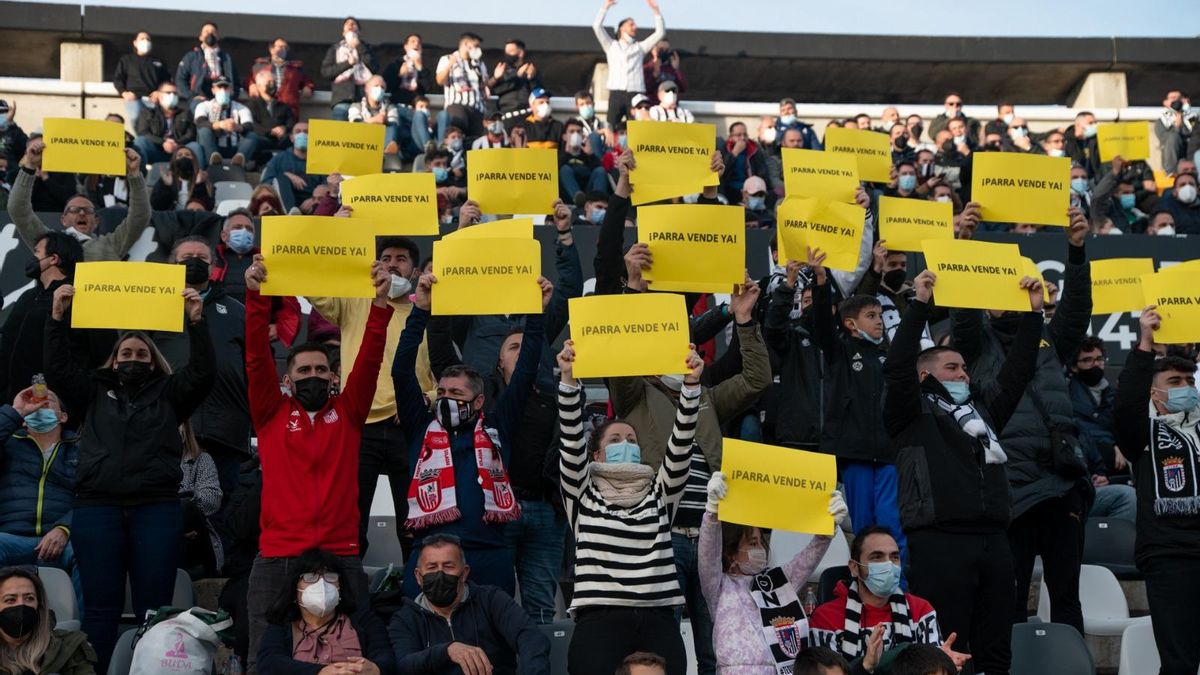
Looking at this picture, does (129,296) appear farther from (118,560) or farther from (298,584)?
(298,584)

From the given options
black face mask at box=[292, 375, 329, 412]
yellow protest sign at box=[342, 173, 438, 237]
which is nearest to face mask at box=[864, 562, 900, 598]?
black face mask at box=[292, 375, 329, 412]

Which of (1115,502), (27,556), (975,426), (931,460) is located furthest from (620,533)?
(1115,502)

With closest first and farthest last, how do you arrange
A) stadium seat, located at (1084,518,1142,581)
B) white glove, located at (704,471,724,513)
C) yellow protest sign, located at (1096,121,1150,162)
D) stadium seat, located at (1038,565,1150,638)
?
white glove, located at (704,471,724,513)
stadium seat, located at (1038,565,1150,638)
stadium seat, located at (1084,518,1142,581)
yellow protest sign, located at (1096,121,1150,162)

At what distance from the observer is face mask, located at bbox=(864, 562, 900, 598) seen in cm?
661

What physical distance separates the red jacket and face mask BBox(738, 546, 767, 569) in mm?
1706

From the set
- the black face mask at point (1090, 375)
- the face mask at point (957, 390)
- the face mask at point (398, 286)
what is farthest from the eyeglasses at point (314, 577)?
the black face mask at point (1090, 375)

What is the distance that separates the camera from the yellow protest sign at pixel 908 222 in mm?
8312

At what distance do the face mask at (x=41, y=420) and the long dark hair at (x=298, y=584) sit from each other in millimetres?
1987

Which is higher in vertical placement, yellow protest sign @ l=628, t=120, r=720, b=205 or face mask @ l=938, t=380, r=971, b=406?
yellow protest sign @ l=628, t=120, r=720, b=205

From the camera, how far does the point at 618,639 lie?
643 cm

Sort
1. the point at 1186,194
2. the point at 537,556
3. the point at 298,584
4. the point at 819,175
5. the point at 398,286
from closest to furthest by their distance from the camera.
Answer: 1. the point at 298,584
2. the point at 537,556
3. the point at 398,286
4. the point at 819,175
5. the point at 1186,194

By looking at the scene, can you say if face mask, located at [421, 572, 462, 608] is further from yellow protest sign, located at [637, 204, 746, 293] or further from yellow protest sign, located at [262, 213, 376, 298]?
yellow protest sign, located at [637, 204, 746, 293]

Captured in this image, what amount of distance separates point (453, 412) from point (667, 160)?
6.11 ft

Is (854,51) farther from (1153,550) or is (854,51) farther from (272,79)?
(1153,550)
